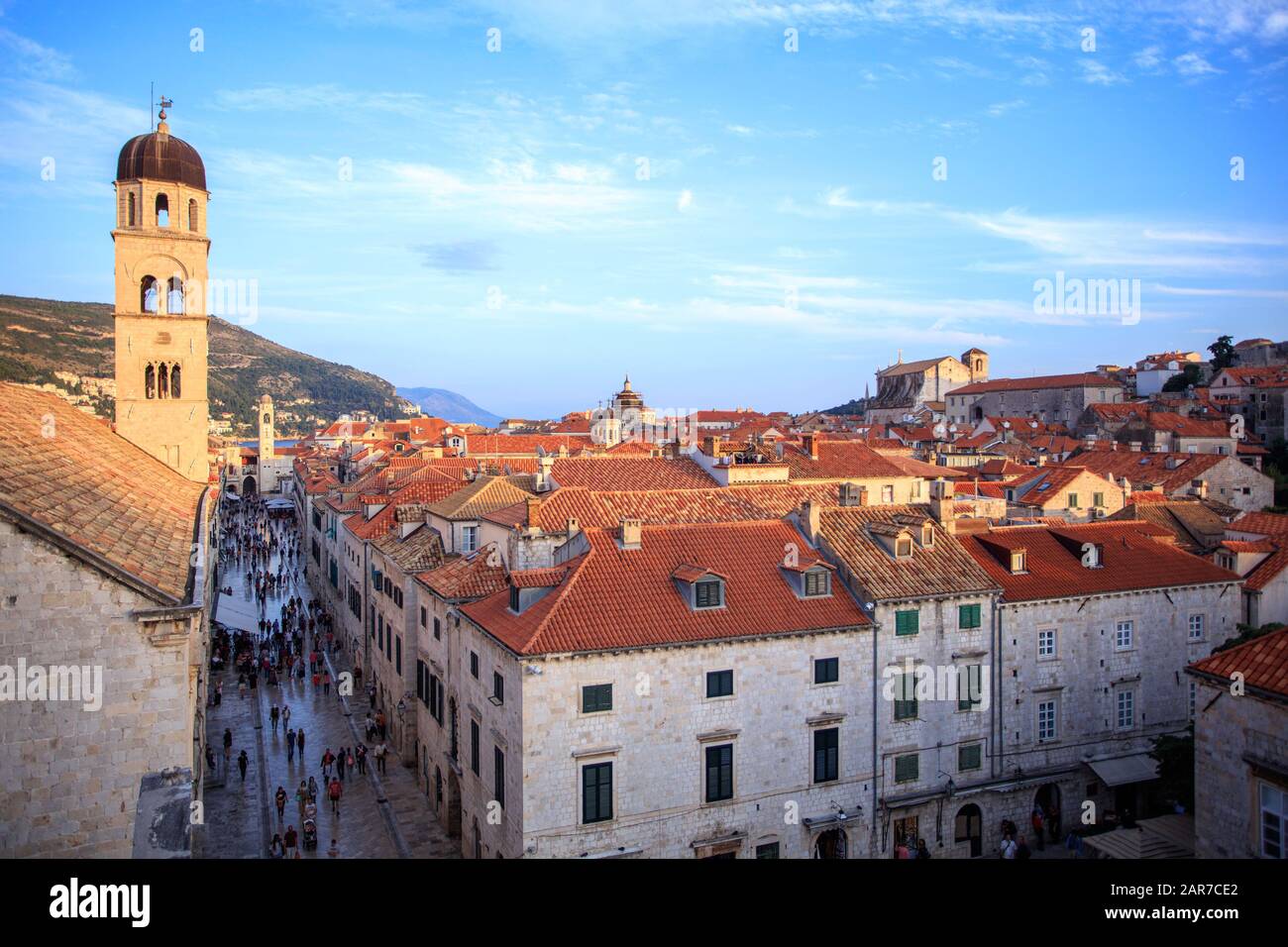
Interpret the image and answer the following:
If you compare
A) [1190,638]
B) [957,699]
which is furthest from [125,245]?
[1190,638]

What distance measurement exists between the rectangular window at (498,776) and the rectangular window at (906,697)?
1045 cm

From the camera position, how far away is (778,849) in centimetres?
2248

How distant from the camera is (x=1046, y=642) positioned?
88.6 feet

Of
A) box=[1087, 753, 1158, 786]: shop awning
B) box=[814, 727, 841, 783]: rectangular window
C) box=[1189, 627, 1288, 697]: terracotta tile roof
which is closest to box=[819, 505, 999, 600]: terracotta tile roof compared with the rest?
box=[814, 727, 841, 783]: rectangular window

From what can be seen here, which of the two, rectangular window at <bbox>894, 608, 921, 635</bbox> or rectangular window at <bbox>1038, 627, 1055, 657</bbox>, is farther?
rectangular window at <bbox>1038, 627, 1055, 657</bbox>

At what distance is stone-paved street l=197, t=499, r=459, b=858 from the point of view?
83.1ft

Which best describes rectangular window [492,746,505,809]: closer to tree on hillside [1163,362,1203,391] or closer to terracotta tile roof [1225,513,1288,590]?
terracotta tile roof [1225,513,1288,590]

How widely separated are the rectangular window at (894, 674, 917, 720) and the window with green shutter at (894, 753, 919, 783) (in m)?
1.04

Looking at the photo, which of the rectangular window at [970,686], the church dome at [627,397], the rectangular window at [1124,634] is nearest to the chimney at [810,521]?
the rectangular window at [970,686]

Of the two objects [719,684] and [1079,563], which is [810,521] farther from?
[1079,563]

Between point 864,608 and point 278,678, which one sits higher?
point 864,608

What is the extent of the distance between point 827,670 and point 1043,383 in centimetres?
11459
